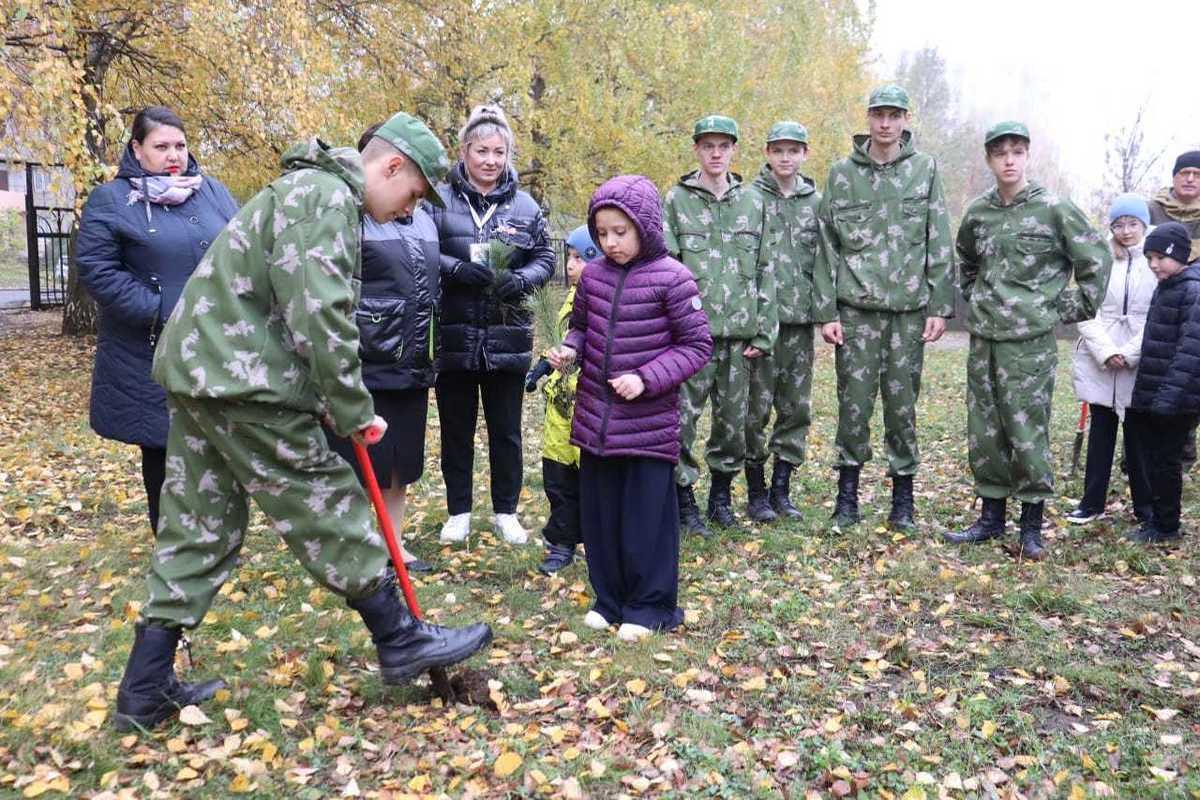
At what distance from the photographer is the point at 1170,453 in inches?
212

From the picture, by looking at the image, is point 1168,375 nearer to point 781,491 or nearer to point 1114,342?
point 1114,342

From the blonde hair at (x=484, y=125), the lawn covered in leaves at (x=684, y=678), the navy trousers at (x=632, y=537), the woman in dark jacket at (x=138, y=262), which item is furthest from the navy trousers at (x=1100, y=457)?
the woman in dark jacket at (x=138, y=262)

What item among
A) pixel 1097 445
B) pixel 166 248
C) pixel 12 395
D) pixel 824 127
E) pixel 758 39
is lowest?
pixel 12 395

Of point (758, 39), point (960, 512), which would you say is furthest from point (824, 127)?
point (960, 512)

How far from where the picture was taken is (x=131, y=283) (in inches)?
170

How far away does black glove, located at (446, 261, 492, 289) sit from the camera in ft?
15.9

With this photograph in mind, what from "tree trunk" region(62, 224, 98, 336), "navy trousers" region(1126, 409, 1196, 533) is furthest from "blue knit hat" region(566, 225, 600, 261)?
"tree trunk" region(62, 224, 98, 336)

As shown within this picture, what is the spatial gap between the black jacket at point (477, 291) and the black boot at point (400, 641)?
1847 mm

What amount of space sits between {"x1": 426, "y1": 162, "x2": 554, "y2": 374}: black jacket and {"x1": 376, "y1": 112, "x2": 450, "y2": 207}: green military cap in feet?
5.63

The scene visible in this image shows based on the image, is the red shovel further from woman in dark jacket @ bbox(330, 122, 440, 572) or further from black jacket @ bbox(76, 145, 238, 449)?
black jacket @ bbox(76, 145, 238, 449)

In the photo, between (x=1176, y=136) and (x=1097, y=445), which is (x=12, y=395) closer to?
(x=1097, y=445)

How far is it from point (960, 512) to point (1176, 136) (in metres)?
18.4

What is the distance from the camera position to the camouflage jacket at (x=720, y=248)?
5406mm

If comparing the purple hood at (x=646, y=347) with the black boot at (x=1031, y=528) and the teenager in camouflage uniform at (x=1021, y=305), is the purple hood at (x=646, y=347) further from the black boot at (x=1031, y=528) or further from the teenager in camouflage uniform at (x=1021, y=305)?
the black boot at (x=1031, y=528)
